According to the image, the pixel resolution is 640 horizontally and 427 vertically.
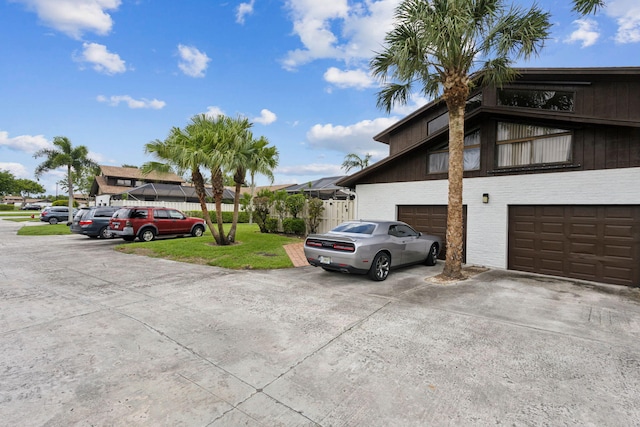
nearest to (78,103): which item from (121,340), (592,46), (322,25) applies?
(322,25)

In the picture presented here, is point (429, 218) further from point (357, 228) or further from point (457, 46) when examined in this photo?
point (457, 46)

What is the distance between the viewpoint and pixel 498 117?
9.24 metres

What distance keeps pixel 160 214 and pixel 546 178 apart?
15524 millimetres

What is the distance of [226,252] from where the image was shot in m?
10.6

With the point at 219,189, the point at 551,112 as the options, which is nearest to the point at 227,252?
the point at 219,189

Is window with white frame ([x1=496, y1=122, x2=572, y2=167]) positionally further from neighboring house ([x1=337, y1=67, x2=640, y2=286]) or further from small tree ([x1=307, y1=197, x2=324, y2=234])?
small tree ([x1=307, y1=197, x2=324, y2=234])

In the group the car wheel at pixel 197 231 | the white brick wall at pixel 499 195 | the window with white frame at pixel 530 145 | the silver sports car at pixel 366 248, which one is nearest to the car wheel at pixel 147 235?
the car wheel at pixel 197 231

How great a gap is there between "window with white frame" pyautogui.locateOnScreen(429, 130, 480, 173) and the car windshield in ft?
14.2

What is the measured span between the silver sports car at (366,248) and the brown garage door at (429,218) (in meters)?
2.11

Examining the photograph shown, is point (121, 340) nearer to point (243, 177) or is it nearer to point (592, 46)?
point (243, 177)

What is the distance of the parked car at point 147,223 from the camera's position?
44.0 feet

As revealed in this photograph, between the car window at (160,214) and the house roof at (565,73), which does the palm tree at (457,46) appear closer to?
the house roof at (565,73)

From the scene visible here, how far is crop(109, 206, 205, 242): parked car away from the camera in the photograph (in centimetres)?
1341

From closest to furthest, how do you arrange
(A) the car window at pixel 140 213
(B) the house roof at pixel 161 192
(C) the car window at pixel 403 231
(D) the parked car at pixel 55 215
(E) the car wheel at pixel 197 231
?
(C) the car window at pixel 403 231 → (A) the car window at pixel 140 213 → (E) the car wheel at pixel 197 231 → (D) the parked car at pixel 55 215 → (B) the house roof at pixel 161 192
